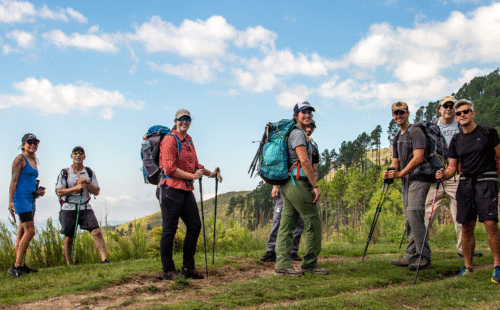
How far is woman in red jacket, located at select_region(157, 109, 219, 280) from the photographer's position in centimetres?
551

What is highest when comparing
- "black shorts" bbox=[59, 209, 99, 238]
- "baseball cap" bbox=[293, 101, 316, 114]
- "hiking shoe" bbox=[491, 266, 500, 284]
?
"baseball cap" bbox=[293, 101, 316, 114]

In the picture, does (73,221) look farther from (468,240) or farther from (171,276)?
(468,240)

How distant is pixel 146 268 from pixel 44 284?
143cm

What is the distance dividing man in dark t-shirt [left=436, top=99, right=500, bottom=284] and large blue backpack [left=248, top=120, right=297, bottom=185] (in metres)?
2.28

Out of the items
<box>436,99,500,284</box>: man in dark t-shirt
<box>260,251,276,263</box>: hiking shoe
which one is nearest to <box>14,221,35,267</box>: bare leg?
<box>260,251,276,263</box>: hiking shoe

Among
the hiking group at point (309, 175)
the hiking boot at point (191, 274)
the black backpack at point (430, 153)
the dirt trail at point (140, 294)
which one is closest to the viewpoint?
the dirt trail at point (140, 294)

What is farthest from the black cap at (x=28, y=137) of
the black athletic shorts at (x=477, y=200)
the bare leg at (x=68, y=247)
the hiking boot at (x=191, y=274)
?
the black athletic shorts at (x=477, y=200)

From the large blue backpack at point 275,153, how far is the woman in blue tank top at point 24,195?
13.4ft

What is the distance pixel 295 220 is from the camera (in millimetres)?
5734

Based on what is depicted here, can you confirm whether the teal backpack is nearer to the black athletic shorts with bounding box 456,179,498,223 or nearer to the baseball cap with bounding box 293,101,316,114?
the baseball cap with bounding box 293,101,316,114

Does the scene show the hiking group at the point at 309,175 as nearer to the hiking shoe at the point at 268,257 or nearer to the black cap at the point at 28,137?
the hiking shoe at the point at 268,257

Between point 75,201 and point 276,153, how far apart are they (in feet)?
14.4

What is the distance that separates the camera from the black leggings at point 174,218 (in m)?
5.54

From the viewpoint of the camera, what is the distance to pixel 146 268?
20.7ft
